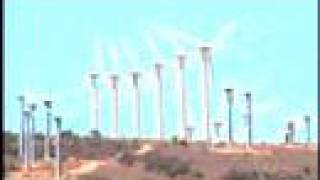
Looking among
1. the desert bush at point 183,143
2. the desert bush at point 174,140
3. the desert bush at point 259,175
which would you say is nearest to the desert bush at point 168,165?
the desert bush at point 259,175

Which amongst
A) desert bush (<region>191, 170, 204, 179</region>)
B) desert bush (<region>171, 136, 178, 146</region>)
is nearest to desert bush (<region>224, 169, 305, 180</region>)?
desert bush (<region>191, 170, 204, 179</region>)

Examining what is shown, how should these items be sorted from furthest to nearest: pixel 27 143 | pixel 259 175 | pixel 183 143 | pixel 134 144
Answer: pixel 134 144 < pixel 183 143 < pixel 27 143 < pixel 259 175

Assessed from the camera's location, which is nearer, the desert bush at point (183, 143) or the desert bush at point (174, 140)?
the desert bush at point (183, 143)

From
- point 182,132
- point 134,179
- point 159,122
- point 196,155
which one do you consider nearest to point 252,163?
point 196,155

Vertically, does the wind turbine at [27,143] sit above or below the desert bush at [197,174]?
above

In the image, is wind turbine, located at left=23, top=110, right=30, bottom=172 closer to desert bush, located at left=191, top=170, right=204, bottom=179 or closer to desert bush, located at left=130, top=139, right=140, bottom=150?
desert bush, located at left=130, top=139, right=140, bottom=150

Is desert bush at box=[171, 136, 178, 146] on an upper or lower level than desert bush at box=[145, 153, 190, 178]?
upper

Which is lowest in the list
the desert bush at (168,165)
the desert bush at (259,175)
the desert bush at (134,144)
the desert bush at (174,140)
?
the desert bush at (259,175)

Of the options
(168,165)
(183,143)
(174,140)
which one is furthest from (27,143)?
(168,165)

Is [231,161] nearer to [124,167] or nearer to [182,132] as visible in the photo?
[124,167]

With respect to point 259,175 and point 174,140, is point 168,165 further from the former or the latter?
point 174,140

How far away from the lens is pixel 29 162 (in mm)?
58844

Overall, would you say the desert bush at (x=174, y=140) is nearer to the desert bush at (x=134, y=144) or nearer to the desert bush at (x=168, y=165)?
the desert bush at (x=134, y=144)

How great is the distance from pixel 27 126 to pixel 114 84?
9.64 meters
